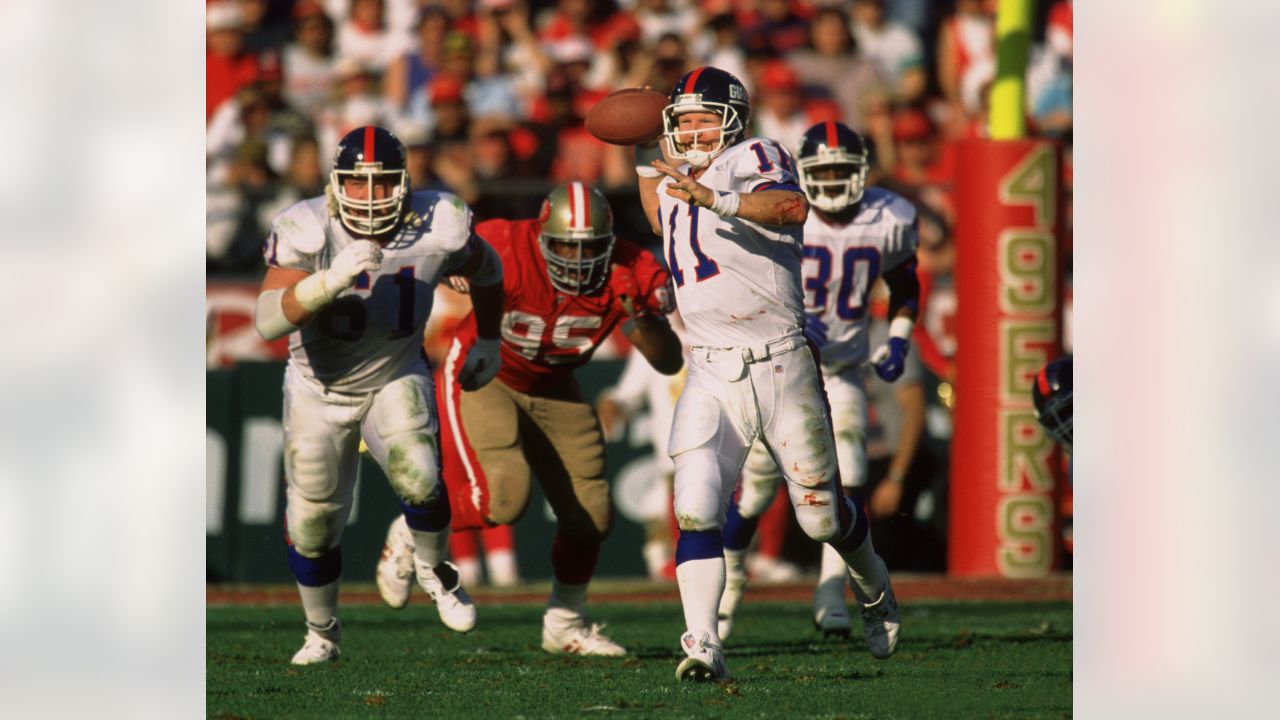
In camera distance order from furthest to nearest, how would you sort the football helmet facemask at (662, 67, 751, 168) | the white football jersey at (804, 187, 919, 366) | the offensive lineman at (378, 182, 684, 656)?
1. the white football jersey at (804, 187, 919, 366)
2. the offensive lineman at (378, 182, 684, 656)
3. the football helmet facemask at (662, 67, 751, 168)

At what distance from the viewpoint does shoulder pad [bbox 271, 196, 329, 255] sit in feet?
17.0

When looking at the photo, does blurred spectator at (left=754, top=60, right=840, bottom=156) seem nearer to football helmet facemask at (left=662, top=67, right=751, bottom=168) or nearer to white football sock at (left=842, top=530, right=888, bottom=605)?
football helmet facemask at (left=662, top=67, right=751, bottom=168)

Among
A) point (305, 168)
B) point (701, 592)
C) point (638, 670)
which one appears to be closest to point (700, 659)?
point (701, 592)

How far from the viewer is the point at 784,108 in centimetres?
982

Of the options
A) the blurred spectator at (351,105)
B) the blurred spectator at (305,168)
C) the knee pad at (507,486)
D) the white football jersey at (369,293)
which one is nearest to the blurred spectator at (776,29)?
the blurred spectator at (351,105)

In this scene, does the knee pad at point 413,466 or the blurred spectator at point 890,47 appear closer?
the knee pad at point 413,466

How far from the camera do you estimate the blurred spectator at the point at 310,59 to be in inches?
397

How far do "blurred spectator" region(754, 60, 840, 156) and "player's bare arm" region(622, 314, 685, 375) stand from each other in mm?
4240

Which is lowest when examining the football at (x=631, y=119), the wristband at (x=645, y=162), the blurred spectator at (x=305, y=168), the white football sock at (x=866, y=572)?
the white football sock at (x=866, y=572)

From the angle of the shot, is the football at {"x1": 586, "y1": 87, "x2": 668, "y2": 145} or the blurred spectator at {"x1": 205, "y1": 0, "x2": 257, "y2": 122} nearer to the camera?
the football at {"x1": 586, "y1": 87, "x2": 668, "y2": 145}

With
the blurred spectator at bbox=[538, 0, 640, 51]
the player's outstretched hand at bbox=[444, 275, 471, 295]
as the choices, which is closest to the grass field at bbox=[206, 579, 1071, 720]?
the player's outstretched hand at bbox=[444, 275, 471, 295]

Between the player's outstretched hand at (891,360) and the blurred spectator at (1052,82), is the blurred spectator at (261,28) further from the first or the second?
the player's outstretched hand at (891,360)

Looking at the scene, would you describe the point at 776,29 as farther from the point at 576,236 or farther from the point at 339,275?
the point at 339,275
